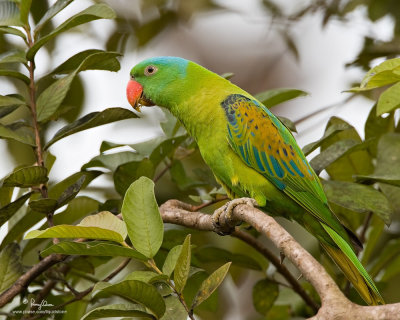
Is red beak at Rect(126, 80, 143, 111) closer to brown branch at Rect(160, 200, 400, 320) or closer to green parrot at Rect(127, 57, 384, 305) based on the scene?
green parrot at Rect(127, 57, 384, 305)

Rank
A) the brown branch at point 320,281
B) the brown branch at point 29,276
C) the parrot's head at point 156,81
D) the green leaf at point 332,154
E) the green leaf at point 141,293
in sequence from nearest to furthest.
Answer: the brown branch at point 320,281, the green leaf at point 141,293, the brown branch at point 29,276, the green leaf at point 332,154, the parrot's head at point 156,81

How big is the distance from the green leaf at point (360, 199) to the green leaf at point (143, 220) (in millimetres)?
883

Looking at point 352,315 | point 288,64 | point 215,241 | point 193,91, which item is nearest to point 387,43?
point 193,91

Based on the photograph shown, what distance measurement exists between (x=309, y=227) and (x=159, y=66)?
109cm

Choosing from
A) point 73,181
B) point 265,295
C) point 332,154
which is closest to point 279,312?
point 265,295

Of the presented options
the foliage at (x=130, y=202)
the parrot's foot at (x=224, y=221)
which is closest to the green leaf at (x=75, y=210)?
the foliage at (x=130, y=202)

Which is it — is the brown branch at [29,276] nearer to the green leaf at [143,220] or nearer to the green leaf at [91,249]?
the green leaf at [91,249]

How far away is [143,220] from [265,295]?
1140 millimetres

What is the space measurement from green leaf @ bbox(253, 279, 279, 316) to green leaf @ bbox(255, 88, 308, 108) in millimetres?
830

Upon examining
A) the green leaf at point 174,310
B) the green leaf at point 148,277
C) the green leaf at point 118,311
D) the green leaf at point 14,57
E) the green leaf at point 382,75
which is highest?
the green leaf at point 382,75

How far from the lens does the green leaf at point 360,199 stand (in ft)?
7.21

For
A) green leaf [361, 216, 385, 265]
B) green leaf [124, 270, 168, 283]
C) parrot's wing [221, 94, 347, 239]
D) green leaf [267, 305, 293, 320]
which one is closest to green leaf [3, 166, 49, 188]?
green leaf [124, 270, 168, 283]

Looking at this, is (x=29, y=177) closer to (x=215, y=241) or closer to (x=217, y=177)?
(x=217, y=177)

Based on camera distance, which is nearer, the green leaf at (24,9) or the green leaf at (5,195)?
the green leaf at (24,9)
